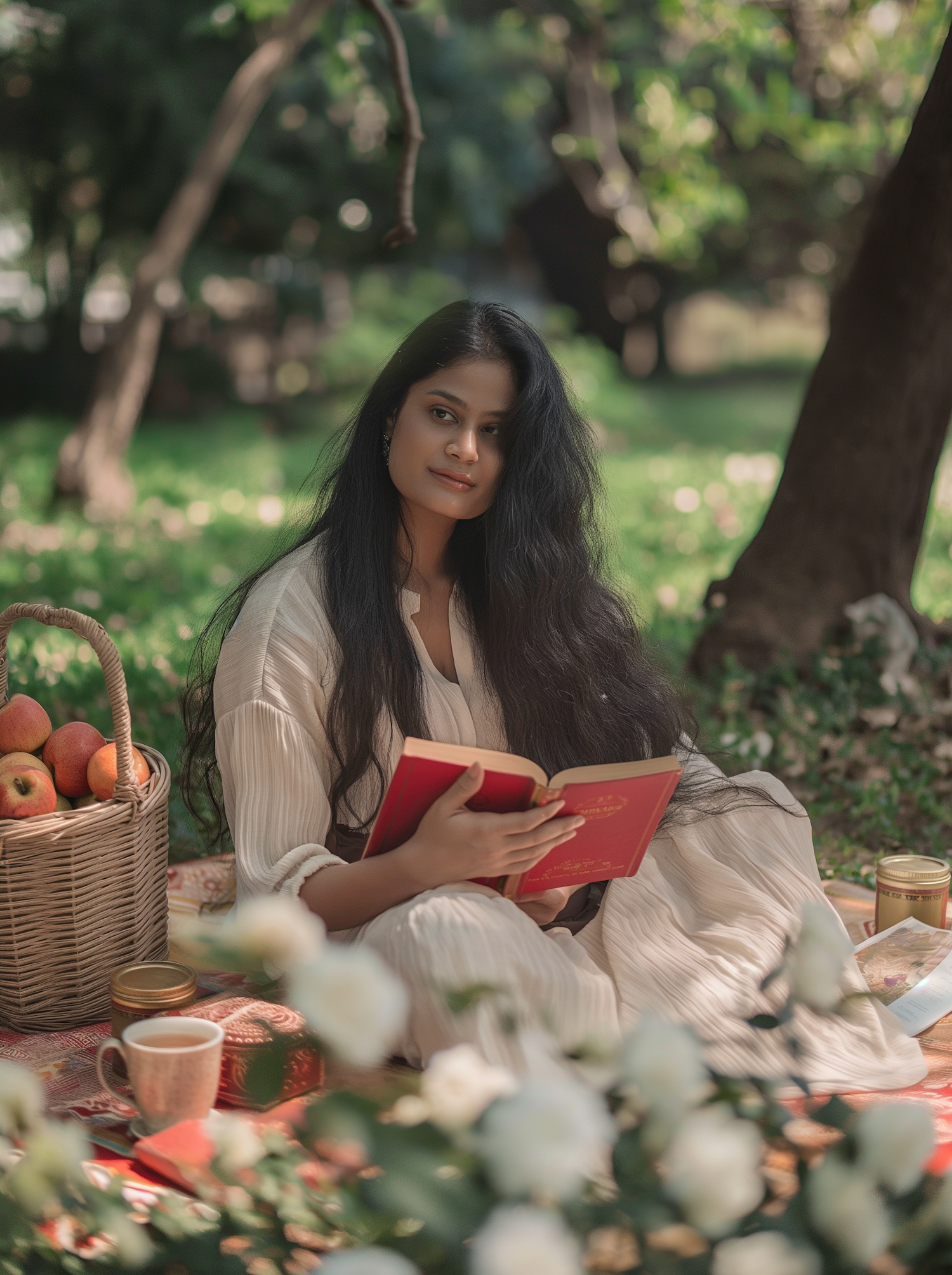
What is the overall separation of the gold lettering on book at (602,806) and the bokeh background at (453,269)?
1223 mm

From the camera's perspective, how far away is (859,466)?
16.8ft

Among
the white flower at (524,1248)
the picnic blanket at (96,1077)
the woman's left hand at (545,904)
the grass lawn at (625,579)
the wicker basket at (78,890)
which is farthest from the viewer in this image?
the grass lawn at (625,579)

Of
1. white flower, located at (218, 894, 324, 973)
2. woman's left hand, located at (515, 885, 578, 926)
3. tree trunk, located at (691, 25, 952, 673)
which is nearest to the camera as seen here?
Result: white flower, located at (218, 894, 324, 973)

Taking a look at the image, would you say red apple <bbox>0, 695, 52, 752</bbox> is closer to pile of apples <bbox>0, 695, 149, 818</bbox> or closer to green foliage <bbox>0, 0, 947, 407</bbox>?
pile of apples <bbox>0, 695, 149, 818</bbox>

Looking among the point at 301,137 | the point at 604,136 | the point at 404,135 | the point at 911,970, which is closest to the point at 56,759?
the point at 911,970

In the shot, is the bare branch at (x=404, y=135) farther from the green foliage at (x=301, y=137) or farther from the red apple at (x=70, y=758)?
the green foliage at (x=301, y=137)

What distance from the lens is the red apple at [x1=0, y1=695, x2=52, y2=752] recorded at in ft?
8.86

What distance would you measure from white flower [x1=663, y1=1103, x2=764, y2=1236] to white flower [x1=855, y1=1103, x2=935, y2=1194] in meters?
0.09

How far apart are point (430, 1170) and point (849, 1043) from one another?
1.72 meters

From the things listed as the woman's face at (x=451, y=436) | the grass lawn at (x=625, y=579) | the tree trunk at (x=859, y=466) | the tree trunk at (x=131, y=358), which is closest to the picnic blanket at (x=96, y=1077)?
the grass lawn at (x=625, y=579)

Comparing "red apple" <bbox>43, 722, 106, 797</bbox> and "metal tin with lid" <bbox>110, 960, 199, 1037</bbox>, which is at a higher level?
"red apple" <bbox>43, 722, 106, 797</bbox>

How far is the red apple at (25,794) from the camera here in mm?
2494

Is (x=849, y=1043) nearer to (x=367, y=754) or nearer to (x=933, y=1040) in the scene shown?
(x=933, y=1040)

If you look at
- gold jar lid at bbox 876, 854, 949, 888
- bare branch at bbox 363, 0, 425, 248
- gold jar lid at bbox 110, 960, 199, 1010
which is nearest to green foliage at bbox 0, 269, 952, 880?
bare branch at bbox 363, 0, 425, 248
